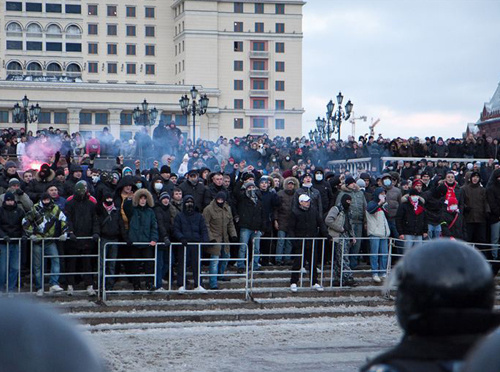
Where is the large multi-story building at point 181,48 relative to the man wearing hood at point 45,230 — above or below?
above

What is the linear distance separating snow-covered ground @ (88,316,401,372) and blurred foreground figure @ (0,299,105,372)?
26.8 ft

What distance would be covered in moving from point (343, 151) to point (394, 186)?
1364cm

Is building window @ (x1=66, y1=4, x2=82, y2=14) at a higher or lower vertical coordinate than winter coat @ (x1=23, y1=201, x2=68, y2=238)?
higher

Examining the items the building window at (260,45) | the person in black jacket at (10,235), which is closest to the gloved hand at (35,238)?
the person in black jacket at (10,235)

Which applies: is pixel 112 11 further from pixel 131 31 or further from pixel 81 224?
pixel 81 224

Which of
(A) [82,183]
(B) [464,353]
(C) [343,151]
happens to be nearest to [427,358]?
(B) [464,353]

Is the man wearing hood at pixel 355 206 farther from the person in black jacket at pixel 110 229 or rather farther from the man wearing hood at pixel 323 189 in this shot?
the person in black jacket at pixel 110 229

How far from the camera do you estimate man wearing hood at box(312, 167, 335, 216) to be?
55.9 ft

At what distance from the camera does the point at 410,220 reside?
1623 cm

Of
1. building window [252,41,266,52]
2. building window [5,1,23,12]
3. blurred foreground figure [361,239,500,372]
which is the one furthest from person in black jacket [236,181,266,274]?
building window [5,1,23,12]

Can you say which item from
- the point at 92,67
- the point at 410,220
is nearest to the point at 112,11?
the point at 92,67

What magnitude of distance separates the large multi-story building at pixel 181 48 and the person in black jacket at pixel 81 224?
75758 millimetres

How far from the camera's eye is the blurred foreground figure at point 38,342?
1869mm

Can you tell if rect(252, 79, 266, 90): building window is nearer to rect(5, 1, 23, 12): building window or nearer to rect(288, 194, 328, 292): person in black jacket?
rect(5, 1, 23, 12): building window
